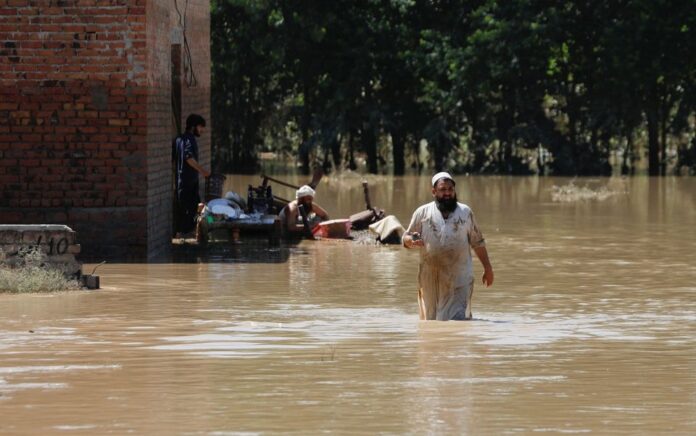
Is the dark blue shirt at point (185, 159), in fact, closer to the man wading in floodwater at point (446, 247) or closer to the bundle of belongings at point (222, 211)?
the bundle of belongings at point (222, 211)

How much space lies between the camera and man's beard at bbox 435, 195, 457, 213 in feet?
38.9

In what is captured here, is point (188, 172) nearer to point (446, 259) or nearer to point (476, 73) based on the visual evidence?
point (446, 259)

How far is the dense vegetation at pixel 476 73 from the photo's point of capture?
4100 centimetres

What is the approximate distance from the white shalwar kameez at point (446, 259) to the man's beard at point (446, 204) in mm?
28

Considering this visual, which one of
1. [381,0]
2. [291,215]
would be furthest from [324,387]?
[381,0]

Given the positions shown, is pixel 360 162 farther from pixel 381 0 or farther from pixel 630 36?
pixel 630 36

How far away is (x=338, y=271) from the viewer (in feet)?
57.6

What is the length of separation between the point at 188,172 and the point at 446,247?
9.47 metres

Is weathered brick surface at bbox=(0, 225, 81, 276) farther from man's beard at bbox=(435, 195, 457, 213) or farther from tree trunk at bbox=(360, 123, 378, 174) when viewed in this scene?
tree trunk at bbox=(360, 123, 378, 174)

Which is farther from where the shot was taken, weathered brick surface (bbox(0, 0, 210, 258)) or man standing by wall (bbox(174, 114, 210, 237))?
man standing by wall (bbox(174, 114, 210, 237))

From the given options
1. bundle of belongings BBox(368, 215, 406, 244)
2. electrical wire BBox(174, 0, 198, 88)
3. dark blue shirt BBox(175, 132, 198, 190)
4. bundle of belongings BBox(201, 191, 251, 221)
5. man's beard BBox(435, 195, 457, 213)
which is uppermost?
electrical wire BBox(174, 0, 198, 88)

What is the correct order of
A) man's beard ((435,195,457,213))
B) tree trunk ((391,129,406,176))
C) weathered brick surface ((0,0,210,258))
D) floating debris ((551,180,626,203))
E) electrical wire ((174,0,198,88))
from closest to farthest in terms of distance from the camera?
man's beard ((435,195,457,213)) < weathered brick surface ((0,0,210,258)) < electrical wire ((174,0,198,88)) < floating debris ((551,180,626,203)) < tree trunk ((391,129,406,176))

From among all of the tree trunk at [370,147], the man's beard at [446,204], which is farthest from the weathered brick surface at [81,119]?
the tree trunk at [370,147]

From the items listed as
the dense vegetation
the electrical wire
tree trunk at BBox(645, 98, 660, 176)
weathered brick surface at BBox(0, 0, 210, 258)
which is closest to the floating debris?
the dense vegetation
